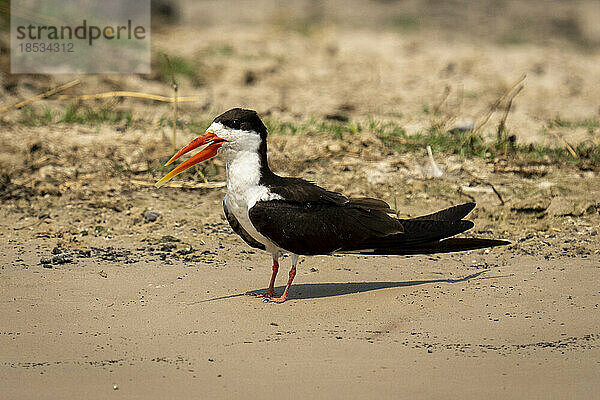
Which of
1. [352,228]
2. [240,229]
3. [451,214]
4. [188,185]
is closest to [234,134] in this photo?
[240,229]

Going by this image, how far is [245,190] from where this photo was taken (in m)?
4.18

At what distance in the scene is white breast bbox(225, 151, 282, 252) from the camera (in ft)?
13.7

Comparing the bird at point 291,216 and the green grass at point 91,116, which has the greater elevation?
the bird at point 291,216

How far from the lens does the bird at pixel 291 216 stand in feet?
13.7

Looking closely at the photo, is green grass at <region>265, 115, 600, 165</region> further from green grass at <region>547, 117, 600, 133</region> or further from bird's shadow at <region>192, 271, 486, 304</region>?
bird's shadow at <region>192, 271, 486, 304</region>

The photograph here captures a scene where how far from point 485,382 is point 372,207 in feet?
4.58

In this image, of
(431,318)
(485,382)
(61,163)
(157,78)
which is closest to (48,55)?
(157,78)

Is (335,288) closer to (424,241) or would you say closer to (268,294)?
(268,294)

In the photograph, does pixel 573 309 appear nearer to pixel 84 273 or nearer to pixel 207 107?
pixel 84 273

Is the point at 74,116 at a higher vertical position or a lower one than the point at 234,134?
lower

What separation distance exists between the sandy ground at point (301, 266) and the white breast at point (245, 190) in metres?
0.42

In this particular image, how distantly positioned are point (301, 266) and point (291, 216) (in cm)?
85

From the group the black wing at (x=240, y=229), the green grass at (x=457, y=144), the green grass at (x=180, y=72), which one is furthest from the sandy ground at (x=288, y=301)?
the green grass at (x=180, y=72)

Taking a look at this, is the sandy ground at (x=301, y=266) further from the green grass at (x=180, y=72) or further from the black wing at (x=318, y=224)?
the black wing at (x=318, y=224)
